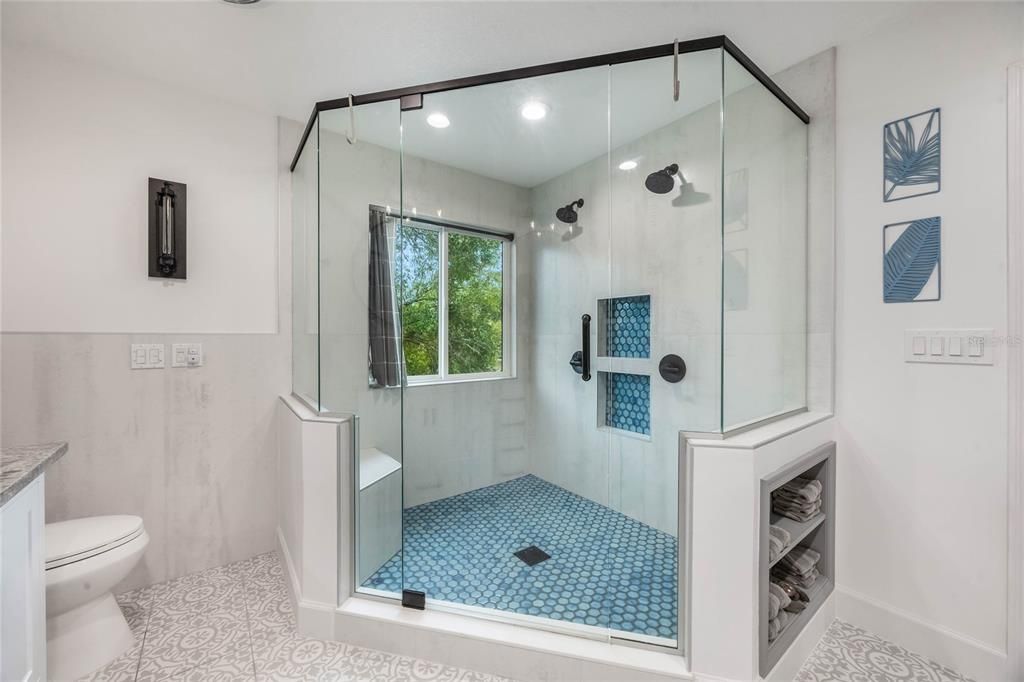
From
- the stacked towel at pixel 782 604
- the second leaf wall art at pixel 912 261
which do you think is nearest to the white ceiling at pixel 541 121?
the second leaf wall art at pixel 912 261

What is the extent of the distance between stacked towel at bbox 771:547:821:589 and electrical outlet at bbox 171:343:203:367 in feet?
9.41

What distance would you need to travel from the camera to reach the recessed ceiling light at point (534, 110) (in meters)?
1.78

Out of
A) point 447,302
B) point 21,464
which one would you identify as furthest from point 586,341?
point 21,464

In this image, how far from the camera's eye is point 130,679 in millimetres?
1501

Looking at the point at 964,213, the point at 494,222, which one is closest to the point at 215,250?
the point at 494,222

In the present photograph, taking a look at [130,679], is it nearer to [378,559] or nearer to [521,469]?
[378,559]

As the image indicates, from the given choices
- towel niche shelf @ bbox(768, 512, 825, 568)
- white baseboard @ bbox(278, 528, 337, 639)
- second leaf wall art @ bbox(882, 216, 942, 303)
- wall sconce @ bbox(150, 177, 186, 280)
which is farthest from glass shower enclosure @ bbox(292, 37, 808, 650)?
wall sconce @ bbox(150, 177, 186, 280)

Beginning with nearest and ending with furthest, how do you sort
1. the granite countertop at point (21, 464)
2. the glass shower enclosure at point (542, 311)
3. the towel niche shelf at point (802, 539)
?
the granite countertop at point (21, 464), the towel niche shelf at point (802, 539), the glass shower enclosure at point (542, 311)

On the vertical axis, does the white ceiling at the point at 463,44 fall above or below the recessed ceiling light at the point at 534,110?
above

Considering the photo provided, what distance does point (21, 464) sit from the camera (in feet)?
4.20

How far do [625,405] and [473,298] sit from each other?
2.73ft

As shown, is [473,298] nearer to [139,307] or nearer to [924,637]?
[139,307]

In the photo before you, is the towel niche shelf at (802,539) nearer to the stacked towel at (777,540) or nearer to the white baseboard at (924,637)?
the stacked towel at (777,540)

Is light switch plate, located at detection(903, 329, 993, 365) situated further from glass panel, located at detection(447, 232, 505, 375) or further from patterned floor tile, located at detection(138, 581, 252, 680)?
patterned floor tile, located at detection(138, 581, 252, 680)
